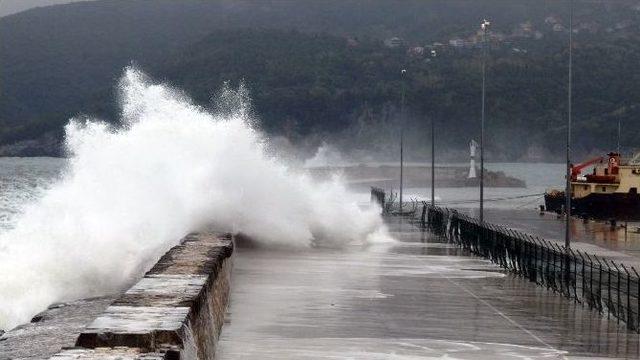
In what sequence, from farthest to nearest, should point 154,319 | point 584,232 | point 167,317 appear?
point 584,232 < point 167,317 < point 154,319

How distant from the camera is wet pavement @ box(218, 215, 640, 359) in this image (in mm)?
17188

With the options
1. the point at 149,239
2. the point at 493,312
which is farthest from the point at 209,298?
the point at 149,239

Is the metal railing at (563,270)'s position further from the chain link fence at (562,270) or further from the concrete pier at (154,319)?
the concrete pier at (154,319)

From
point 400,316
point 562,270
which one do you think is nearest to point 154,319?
point 400,316

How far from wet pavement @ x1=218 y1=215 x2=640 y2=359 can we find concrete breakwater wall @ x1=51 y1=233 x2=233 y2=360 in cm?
67

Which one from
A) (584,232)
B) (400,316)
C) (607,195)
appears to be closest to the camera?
(400,316)

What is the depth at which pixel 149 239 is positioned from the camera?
2917cm

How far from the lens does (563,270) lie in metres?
26.3

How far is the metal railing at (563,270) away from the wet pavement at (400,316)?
337 millimetres

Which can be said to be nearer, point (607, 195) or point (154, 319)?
point (154, 319)

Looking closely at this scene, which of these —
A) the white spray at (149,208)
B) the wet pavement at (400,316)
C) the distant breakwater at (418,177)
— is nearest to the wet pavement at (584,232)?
the white spray at (149,208)

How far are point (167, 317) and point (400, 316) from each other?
813 centimetres

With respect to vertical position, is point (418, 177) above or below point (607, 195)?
above

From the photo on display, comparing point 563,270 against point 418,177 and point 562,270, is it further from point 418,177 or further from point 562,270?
point 418,177
